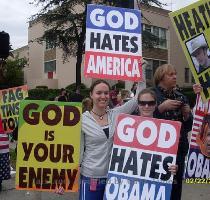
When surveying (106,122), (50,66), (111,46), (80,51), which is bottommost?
(106,122)

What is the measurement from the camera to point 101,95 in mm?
4246

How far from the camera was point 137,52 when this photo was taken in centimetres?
522

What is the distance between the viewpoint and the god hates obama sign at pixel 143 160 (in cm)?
402

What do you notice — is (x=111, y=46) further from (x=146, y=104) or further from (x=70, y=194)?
(x=70, y=194)

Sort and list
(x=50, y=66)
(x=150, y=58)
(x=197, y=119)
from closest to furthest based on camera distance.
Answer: (x=197, y=119)
(x=150, y=58)
(x=50, y=66)

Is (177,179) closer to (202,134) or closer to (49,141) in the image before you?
(202,134)

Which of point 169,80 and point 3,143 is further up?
point 169,80

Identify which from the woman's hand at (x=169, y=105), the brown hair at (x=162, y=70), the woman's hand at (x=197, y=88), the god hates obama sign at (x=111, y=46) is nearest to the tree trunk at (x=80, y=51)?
the god hates obama sign at (x=111, y=46)

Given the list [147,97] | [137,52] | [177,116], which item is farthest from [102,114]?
[137,52]

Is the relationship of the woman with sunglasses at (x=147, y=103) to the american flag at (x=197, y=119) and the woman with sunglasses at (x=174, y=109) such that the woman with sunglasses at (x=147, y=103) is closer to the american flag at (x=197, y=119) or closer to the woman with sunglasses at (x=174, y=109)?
the woman with sunglasses at (x=174, y=109)

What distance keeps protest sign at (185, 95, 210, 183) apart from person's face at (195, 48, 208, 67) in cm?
41

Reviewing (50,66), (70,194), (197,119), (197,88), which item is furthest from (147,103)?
(50,66)

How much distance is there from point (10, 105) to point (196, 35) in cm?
628

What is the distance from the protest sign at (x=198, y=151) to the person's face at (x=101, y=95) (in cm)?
128
